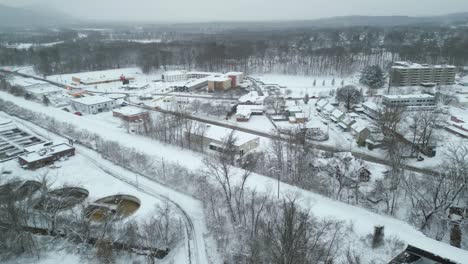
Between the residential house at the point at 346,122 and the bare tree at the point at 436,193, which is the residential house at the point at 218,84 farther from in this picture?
the bare tree at the point at 436,193

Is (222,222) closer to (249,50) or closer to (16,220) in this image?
(16,220)

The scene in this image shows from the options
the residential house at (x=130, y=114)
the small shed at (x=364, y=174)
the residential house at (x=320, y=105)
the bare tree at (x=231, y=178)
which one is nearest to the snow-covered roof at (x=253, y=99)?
the residential house at (x=320, y=105)

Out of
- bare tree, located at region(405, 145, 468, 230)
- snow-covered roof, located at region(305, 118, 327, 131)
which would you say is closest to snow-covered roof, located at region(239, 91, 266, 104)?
snow-covered roof, located at region(305, 118, 327, 131)

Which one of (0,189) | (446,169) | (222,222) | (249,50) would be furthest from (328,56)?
(0,189)

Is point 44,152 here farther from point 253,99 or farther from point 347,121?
point 347,121

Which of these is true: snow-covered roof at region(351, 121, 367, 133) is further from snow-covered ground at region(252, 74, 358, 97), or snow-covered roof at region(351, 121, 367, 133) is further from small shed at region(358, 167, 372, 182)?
snow-covered ground at region(252, 74, 358, 97)

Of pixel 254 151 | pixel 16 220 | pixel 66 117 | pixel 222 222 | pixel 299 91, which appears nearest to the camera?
pixel 16 220

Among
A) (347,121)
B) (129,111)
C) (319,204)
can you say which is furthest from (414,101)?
(129,111)
